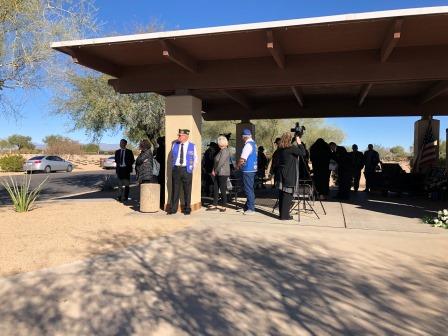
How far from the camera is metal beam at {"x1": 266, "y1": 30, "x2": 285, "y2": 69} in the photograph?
685 cm

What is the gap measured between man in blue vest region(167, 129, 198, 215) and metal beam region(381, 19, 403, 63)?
13.4 ft

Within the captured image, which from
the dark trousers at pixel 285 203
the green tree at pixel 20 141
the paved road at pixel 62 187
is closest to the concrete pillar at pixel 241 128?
the paved road at pixel 62 187

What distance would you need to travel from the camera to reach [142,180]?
404 inches

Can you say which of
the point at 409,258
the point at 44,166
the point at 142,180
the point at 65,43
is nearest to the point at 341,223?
the point at 409,258

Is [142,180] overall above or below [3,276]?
above

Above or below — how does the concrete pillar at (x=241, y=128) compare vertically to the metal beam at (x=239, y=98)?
below

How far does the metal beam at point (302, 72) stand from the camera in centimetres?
749

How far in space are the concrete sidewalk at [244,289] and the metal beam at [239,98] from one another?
5.42 metres

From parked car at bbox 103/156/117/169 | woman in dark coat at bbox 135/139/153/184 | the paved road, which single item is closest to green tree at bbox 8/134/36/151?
parked car at bbox 103/156/117/169

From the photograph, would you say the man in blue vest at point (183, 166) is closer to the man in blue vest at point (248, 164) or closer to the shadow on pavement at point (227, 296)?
the man in blue vest at point (248, 164)

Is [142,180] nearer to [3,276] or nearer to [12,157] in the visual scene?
[3,276]

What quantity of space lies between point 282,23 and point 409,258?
13.2 ft

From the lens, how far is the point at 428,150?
1308 centimetres

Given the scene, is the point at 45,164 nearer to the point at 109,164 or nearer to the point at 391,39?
the point at 109,164
